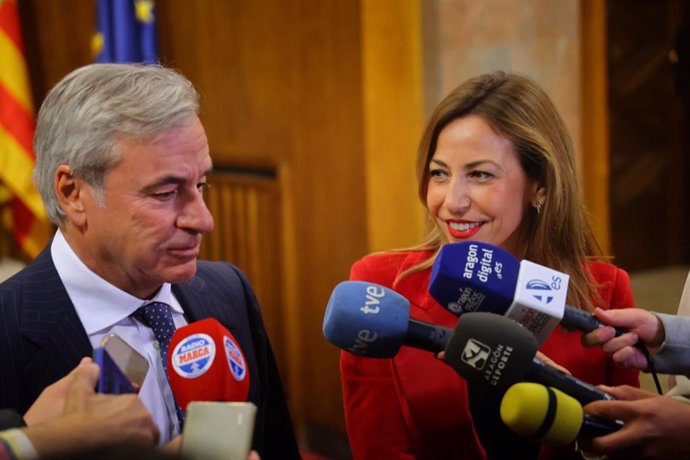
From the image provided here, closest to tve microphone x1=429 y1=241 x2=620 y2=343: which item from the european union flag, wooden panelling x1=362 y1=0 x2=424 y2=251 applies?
wooden panelling x1=362 y1=0 x2=424 y2=251

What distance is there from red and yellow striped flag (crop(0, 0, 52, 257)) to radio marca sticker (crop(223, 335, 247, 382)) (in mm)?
2712

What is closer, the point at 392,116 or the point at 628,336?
the point at 628,336

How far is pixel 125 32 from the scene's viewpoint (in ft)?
13.1

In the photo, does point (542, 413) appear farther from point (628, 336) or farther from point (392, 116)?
point (392, 116)

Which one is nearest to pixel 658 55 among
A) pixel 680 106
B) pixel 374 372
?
pixel 680 106

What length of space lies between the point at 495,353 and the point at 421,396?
0.59 metres

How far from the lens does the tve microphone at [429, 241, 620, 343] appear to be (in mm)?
1464

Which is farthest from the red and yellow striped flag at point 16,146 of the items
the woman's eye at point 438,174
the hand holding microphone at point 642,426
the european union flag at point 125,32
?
the hand holding microphone at point 642,426

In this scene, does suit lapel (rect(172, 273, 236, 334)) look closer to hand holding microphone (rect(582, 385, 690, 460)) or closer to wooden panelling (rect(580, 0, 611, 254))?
hand holding microphone (rect(582, 385, 690, 460))

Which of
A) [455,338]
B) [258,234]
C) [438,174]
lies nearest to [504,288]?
[455,338]

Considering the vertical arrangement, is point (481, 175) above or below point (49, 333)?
above

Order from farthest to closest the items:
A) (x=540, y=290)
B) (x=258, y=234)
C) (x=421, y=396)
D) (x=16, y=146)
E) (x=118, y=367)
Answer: (x=258, y=234)
(x=16, y=146)
(x=421, y=396)
(x=540, y=290)
(x=118, y=367)

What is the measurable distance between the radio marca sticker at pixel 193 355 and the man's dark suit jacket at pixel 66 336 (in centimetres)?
26

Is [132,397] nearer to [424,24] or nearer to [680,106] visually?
[424,24]
